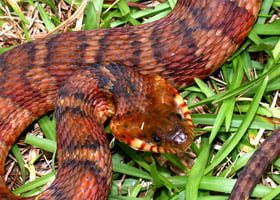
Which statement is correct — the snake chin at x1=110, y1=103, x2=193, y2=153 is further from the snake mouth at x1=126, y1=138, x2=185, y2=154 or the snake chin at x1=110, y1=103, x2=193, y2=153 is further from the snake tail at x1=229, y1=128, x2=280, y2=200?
the snake tail at x1=229, y1=128, x2=280, y2=200

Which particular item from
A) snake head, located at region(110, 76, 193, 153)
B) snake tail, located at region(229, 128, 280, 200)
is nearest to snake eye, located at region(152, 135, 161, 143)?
snake head, located at region(110, 76, 193, 153)

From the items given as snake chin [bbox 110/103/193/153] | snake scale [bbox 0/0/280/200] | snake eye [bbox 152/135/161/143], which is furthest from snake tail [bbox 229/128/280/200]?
snake eye [bbox 152/135/161/143]

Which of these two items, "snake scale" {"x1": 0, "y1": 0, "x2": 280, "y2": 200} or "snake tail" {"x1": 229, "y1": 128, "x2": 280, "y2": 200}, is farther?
"snake scale" {"x1": 0, "y1": 0, "x2": 280, "y2": 200}

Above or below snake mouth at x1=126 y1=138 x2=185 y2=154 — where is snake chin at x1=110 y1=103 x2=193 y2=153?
above

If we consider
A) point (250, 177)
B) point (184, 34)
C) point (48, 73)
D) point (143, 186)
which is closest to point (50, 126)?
point (48, 73)

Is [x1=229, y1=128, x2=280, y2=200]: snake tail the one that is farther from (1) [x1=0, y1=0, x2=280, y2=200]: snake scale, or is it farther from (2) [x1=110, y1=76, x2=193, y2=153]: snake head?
(2) [x1=110, y1=76, x2=193, y2=153]: snake head

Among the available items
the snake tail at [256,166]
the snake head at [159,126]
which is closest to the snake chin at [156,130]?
the snake head at [159,126]

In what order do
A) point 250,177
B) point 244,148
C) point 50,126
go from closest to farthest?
point 250,177 → point 244,148 → point 50,126

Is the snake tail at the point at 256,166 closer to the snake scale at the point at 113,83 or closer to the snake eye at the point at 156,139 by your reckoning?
the snake scale at the point at 113,83

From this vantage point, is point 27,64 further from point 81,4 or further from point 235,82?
point 235,82
